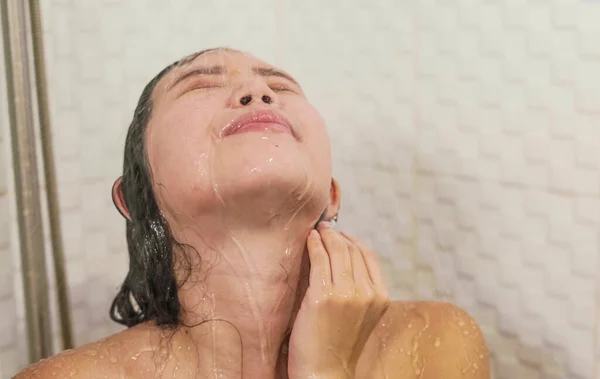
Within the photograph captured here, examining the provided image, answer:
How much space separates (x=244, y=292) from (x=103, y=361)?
214 mm

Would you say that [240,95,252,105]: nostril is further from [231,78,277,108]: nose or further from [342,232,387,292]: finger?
[342,232,387,292]: finger

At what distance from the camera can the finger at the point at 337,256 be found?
3.06 feet

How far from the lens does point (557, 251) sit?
3.67 ft

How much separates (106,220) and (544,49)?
814 mm

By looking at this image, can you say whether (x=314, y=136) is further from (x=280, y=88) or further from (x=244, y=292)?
(x=244, y=292)

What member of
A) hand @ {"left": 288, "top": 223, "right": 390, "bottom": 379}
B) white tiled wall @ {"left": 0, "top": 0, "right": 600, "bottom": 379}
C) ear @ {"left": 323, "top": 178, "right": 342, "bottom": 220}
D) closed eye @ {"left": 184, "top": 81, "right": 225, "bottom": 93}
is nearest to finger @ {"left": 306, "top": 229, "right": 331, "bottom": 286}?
hand @ {"left": 288, "top": 223, "right": 390, "bottom": 379}

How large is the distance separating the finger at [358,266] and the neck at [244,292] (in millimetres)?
67

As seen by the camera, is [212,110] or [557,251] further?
[557,251]

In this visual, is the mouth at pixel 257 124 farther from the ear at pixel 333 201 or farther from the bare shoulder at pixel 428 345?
the bare shoulder at pixel 428 345

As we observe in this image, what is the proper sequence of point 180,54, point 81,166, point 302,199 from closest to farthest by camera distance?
point 302,199 < point 81,166 < point 180,54

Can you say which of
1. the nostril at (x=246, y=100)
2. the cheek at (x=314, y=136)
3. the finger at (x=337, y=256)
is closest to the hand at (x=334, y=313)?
the finger at (x=337, y=256)

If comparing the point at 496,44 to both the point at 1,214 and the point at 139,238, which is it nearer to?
the point at 139,238

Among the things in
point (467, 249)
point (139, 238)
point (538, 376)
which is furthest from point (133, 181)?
point (538, 376)

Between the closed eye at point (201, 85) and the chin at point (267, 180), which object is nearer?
the chin at point (267, 180)
